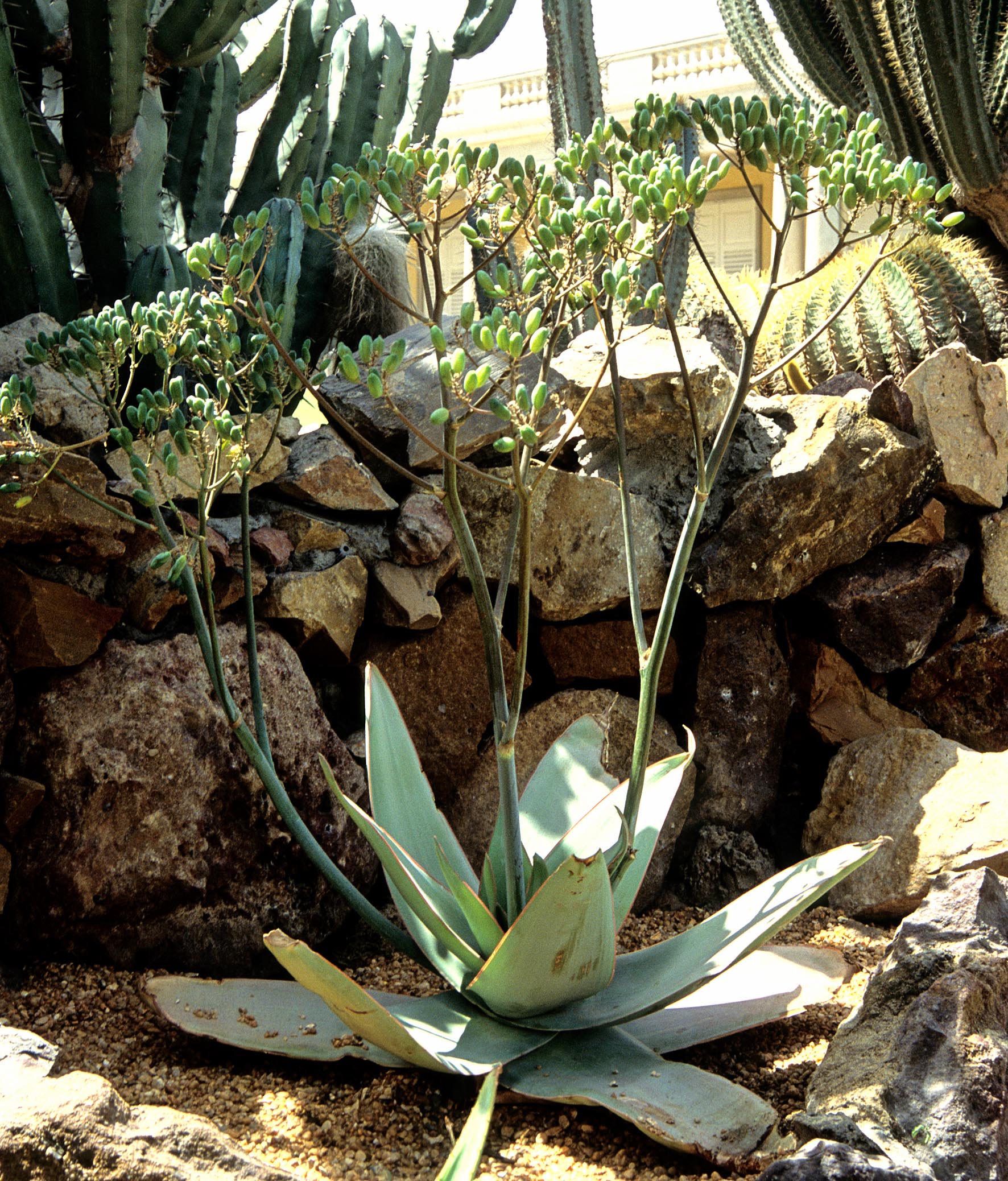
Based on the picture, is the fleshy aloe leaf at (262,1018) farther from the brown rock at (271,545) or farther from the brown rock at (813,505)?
the brown rock at (813,505)

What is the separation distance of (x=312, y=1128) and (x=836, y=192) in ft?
6.07

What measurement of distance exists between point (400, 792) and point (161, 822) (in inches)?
21.1

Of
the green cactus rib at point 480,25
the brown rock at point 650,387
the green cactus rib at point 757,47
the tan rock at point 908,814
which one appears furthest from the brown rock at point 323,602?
the green cactus rib at point 757,47

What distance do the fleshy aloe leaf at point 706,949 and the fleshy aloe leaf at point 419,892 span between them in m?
0.18

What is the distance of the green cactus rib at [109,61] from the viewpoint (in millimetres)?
2752

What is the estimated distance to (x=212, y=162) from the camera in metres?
3.33

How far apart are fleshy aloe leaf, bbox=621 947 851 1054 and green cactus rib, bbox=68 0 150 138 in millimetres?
2646

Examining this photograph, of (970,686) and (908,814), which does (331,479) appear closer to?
(908,814)

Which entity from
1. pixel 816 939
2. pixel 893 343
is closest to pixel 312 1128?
pixel 816 939

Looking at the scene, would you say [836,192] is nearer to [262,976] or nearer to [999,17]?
[262,976]

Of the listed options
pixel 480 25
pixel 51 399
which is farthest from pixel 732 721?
pixel 480 25

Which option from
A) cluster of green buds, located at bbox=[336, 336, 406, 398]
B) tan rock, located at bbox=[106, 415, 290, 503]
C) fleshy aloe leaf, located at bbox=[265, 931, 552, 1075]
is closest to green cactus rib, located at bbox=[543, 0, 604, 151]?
tan rock, located at bbox=[106, 415, 290, 503]

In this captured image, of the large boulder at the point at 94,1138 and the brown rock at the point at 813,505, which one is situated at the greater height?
the brown rock at the point at 813,505

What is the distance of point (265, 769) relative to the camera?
2.11 m
